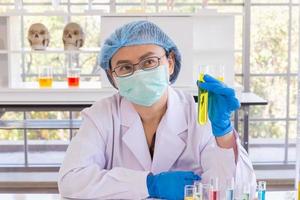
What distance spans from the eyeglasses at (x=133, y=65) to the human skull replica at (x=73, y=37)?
2087 millimetres

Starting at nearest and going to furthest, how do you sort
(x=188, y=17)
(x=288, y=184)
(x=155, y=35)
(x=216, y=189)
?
(x=216, y=189)
(x=155, y=35)
(x=188, y=17)
(x=288, y=184)

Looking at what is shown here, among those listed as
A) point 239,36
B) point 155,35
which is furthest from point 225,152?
point 239,36

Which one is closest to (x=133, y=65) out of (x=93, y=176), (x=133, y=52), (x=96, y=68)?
(x=133, y=52)

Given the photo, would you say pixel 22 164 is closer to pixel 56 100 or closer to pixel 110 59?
pixel 56 100

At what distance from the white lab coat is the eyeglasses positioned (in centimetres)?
14

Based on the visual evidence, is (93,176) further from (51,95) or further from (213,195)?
(51,95)

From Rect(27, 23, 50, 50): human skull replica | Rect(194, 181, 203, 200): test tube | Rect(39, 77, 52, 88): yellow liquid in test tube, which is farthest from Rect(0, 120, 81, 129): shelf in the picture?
Rect(194, 181, 203, 200): test tube

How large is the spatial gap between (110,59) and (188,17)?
6.53ft

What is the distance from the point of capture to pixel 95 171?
1595 millimetres

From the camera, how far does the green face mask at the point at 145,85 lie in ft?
5.41

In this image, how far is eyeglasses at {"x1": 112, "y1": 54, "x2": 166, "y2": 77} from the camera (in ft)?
5.44

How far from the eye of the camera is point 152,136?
174 cm

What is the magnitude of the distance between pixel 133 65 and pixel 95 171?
0.37 metres

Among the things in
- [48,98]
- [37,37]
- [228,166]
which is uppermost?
[37,37]
